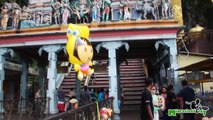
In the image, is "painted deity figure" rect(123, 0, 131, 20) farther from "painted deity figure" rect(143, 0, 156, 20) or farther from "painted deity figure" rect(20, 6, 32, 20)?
"painted deity figure" rect(20, 6, 32, 20)

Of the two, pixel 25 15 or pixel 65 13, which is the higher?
pixel 25 15

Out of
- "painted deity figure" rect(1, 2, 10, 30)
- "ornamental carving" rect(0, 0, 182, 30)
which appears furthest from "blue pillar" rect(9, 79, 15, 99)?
"painted deity figure" rect(1, 2, 10, 30)

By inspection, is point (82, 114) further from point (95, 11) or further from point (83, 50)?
point (95, 11)

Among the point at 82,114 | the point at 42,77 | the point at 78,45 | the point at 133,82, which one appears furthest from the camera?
the point at 133,82

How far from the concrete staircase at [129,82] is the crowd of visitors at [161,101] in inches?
290

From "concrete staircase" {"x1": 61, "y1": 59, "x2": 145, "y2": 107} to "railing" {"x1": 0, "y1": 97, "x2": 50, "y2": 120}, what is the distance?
198 inches

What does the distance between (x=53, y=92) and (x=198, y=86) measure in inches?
260

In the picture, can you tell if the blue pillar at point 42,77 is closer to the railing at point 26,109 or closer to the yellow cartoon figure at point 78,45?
the railing at point 26,109

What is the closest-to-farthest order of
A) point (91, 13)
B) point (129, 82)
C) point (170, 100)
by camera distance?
point (170, 100)
point (91, 13)
point (129, 82)

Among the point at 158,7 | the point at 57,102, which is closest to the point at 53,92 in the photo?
the point at 57,102

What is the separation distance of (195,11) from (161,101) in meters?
17.2

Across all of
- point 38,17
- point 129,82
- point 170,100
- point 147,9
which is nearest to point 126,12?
point 147,9

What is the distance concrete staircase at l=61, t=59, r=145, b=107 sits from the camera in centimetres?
1769

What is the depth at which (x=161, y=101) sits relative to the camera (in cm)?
739
